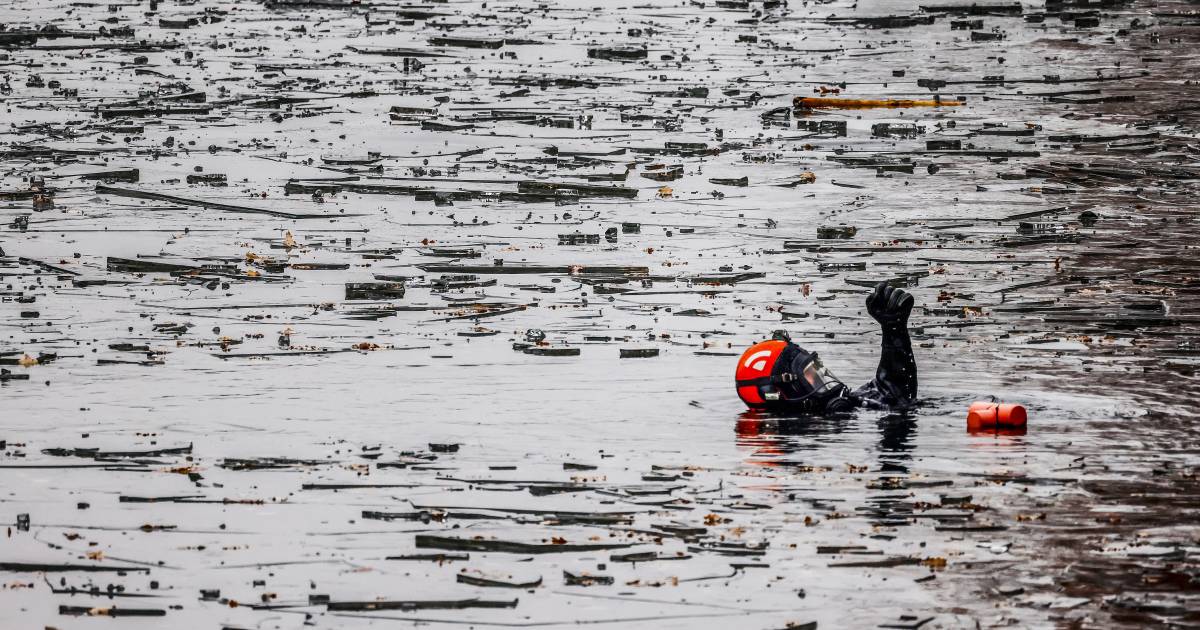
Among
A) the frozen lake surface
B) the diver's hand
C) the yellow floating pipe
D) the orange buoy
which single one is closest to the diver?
the diver's hand

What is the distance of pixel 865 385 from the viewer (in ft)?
47.3

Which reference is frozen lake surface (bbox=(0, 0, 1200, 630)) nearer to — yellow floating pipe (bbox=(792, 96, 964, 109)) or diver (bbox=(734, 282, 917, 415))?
yellow floating pipe (bbox=(792, 96, 964, 109))

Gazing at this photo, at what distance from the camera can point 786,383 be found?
1402 cm

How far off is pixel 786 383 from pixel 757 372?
0.67 ft

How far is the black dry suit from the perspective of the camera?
14062 millimetres

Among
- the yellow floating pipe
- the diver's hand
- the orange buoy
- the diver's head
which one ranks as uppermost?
the yellow floating pipe

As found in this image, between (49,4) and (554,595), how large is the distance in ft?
99.1

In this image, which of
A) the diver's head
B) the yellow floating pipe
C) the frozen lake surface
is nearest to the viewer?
the frozen lake surface

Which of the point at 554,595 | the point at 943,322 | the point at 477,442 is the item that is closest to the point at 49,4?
the point at 943,322

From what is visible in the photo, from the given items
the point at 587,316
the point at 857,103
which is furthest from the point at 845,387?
the point at 857,103

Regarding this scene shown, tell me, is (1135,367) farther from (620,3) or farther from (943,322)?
(620,3)

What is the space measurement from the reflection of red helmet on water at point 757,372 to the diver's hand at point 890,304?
651mm

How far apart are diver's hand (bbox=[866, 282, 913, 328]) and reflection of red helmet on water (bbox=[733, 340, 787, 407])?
651 millimetres

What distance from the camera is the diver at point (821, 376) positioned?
14062mm
